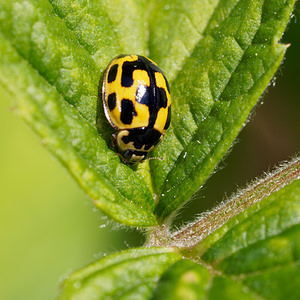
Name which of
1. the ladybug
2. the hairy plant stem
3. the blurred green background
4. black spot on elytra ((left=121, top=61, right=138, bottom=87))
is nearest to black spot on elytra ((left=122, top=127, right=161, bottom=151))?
the ladybug

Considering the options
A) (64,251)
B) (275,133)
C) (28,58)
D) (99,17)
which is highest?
(28,58)

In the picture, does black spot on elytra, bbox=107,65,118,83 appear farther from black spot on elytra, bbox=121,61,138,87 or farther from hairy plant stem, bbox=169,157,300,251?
hairy plant stem, bbox=169,157,300,251

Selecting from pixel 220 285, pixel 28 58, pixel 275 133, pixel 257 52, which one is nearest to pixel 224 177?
pixel 275 133

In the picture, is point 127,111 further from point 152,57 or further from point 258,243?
point 258,243

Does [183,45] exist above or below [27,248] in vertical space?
above

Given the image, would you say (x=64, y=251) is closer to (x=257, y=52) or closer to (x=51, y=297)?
(x=51, y=297)

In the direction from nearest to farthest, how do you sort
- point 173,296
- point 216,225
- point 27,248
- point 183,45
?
point 173,296, point 216,225, point 183,45, point 27,248

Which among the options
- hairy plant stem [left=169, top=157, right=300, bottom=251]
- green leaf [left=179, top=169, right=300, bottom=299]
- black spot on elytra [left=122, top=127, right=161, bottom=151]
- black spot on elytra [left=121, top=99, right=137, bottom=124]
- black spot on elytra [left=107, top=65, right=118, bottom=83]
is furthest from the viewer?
black spot on elytra [left=122, top=127, right=161, bottom=151]
